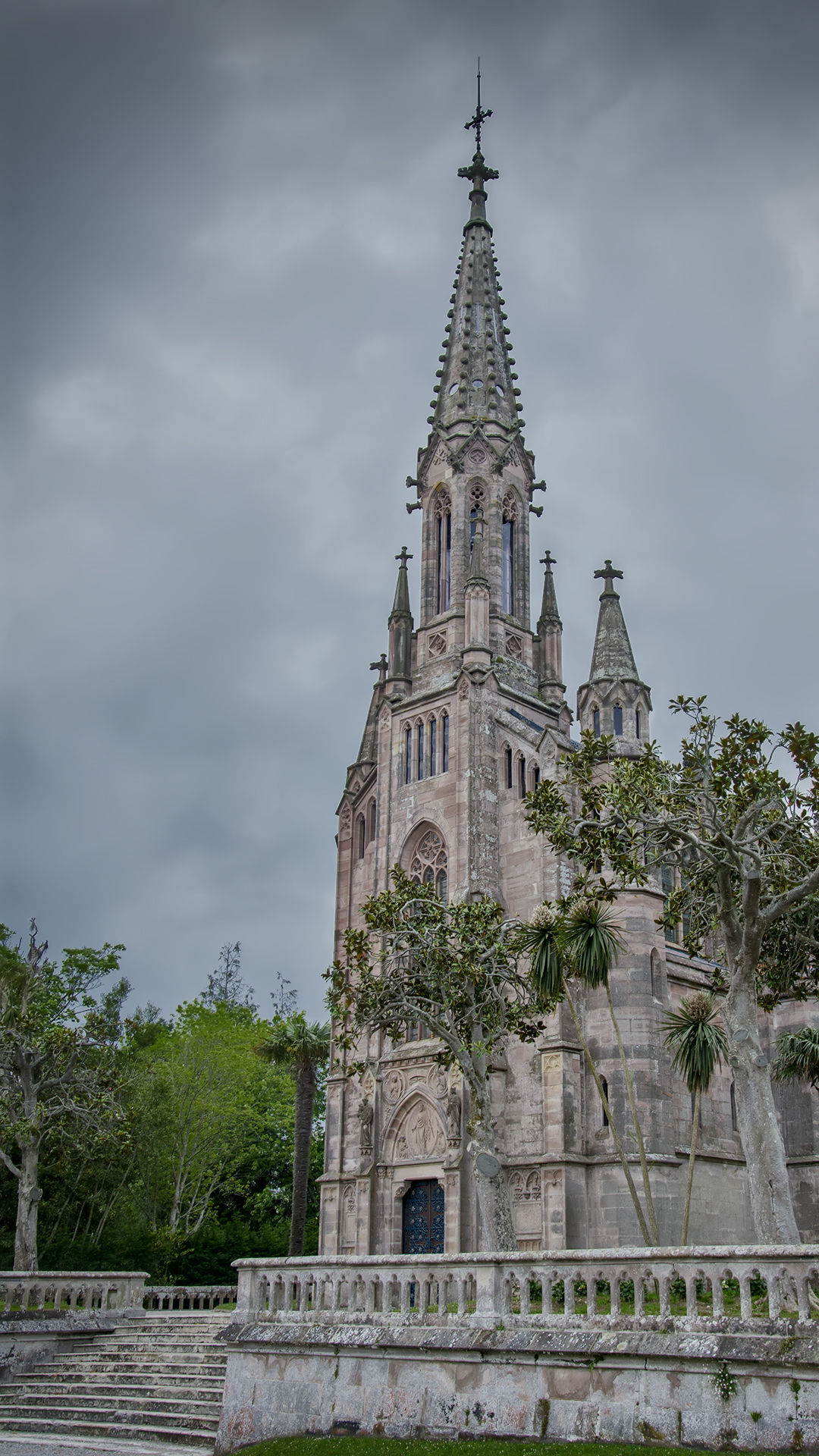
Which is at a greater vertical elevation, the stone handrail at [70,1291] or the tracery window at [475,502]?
the tracery window at [475,502]

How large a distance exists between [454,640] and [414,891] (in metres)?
15.2

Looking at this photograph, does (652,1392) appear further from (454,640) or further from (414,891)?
(454,640)

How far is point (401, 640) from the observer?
140 feet

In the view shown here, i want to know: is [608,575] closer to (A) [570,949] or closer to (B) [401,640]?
(B) [401,640]

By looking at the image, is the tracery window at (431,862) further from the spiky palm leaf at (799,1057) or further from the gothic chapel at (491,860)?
the spiky palm leaf at (799,1057)

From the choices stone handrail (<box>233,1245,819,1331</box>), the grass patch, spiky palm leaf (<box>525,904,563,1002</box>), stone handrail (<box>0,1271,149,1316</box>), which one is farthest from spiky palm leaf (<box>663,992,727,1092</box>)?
stone handrail (<box>0,1271,149,1316</box>)

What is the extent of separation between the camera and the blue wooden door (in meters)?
33.3

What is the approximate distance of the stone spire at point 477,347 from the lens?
1795 inches

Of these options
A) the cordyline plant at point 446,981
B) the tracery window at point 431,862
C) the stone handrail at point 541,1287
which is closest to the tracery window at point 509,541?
the tracery window at point 431,862

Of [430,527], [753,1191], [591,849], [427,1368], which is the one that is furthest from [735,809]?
[430,527]

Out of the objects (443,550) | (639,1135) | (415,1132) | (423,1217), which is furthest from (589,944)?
(443,550)

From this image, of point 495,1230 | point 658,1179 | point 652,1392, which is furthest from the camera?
point 658,1179

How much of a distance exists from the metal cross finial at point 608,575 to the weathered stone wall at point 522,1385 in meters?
29.6

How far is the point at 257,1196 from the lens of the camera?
49.7m
